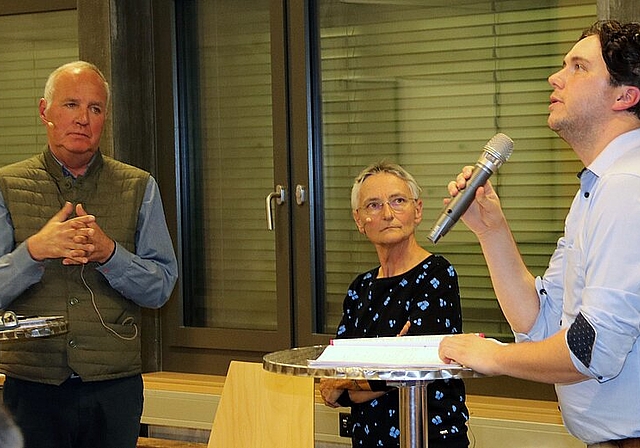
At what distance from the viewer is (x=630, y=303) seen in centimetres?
208

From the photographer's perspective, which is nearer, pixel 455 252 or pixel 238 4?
pixel 455 252

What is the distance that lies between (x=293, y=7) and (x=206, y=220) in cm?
107

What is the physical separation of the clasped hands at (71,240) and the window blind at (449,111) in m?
1.74

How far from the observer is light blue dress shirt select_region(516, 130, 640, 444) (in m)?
2.09

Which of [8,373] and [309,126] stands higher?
[309,126]

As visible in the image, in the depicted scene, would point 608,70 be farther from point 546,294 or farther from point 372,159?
point 372,159

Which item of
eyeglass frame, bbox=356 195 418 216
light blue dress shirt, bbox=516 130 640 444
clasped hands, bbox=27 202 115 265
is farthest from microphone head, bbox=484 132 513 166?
clasped hands, bbox=27 202 115 265

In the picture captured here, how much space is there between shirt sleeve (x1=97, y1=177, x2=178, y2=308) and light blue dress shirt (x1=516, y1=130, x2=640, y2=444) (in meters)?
1.34

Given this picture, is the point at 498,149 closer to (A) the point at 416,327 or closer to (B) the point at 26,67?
(A) the point at 416,327

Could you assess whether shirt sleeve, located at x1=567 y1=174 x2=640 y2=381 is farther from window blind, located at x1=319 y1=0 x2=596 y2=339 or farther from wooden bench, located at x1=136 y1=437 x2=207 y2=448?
wooden bench, located at x1=136 y1=437 x2=207 y2=448

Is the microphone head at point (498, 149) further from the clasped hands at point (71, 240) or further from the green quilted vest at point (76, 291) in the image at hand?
the green quilted vest at point (76, 291)

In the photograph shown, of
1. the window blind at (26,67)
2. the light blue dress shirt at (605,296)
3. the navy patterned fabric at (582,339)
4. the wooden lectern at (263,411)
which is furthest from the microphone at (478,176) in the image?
the window blind at (26,67)

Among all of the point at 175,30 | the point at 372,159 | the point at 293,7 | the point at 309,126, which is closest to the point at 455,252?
the point at 372,159

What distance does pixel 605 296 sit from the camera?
6.85ft
